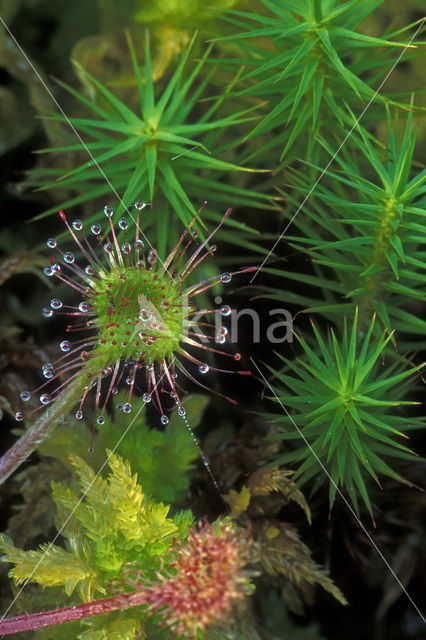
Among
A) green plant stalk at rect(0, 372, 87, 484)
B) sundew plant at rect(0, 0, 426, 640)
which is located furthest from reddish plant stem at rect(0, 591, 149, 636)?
green plant stalk at rect(0, 372, 87, 484)

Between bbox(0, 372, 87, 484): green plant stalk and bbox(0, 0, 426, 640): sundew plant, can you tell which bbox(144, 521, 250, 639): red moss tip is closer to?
bbox(0, 0, 426, 640): sundew plant

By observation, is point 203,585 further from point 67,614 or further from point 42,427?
point 42,427

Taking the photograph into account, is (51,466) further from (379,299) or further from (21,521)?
(379,299)

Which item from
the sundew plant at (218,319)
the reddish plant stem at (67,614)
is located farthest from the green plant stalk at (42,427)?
the reddish plant stem at (67,614)

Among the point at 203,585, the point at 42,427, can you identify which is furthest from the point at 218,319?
the point at 203,585

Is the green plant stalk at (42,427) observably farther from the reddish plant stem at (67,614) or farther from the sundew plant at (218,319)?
the reddish plant stem at (67,614)

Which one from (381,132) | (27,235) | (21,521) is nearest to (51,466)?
(21,521)
